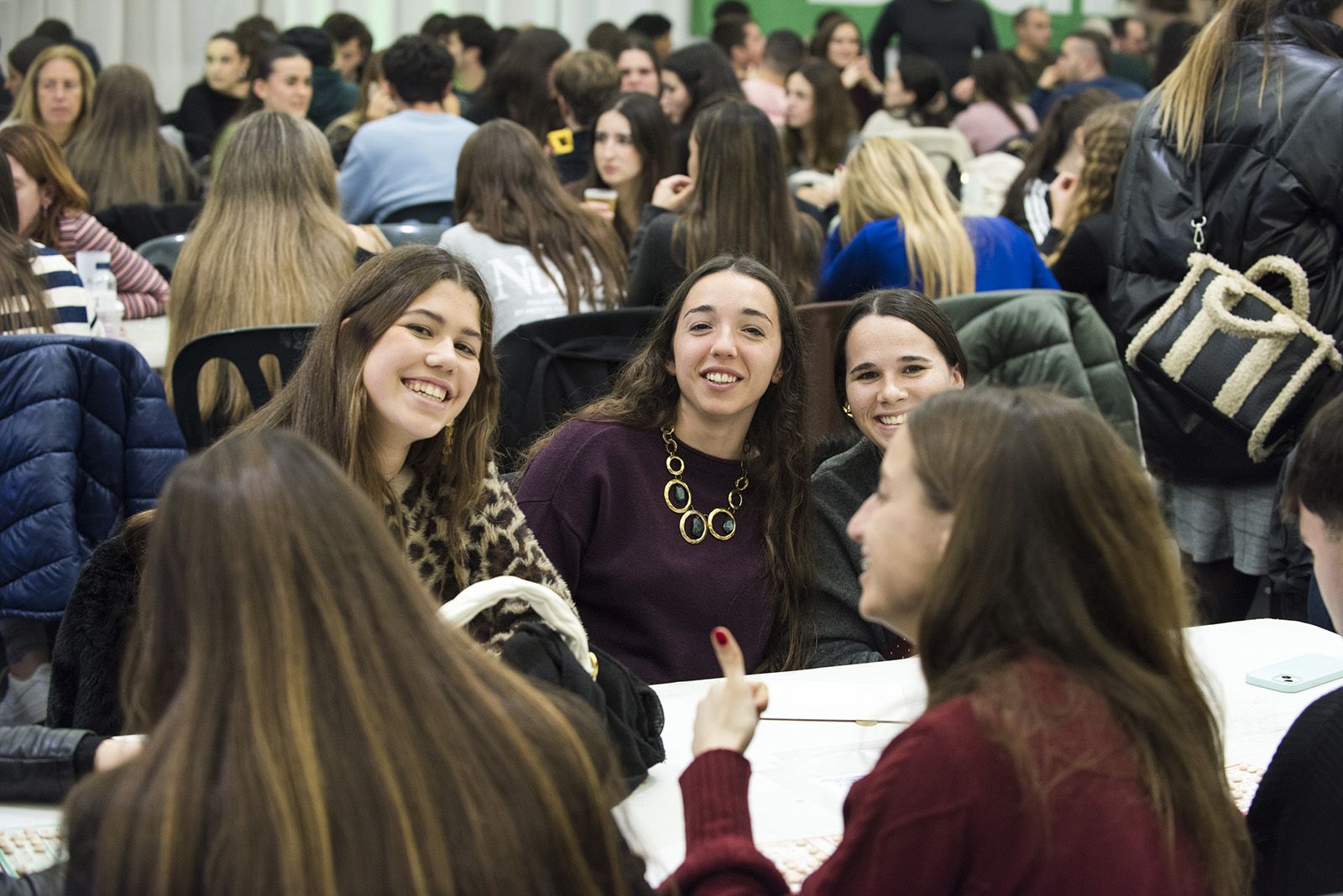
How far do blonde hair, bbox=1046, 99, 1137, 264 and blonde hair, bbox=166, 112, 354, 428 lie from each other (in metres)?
2.00

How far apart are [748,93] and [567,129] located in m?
1.65

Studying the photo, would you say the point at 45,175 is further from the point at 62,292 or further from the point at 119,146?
the point at 119,146

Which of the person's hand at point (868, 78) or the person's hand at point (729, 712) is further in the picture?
the person's hand at point (868, 78)

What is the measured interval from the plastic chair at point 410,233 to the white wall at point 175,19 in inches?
215

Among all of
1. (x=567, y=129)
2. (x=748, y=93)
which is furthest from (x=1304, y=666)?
(x=748, y=93)

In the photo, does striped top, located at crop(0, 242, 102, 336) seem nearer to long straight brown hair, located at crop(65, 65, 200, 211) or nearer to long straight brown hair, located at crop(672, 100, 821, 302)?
long straight brown hair, located at crop(672, 100, 821, 302)

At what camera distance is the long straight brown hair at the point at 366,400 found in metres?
2.13

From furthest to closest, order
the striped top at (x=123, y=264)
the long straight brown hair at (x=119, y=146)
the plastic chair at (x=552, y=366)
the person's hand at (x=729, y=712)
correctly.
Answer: the long straight brown hair at (x=119, y=146) → the striped top at (x=123, y=264) → the plastic chair at (x=552, y=366) → the person's hand at (x=729, y=712)

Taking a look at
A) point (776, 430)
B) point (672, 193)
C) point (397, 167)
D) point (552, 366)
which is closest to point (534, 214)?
point (672, 193)

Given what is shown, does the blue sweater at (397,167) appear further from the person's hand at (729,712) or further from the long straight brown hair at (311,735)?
the long straight brown hair at (311,735)

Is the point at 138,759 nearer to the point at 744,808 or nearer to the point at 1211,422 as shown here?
the point at 744,808

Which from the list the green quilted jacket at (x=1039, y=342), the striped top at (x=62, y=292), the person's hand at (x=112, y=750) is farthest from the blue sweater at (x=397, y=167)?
the person's hand at (x=112, y=750)

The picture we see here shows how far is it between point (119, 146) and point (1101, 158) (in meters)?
3.27

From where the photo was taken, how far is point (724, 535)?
2.50 meters
